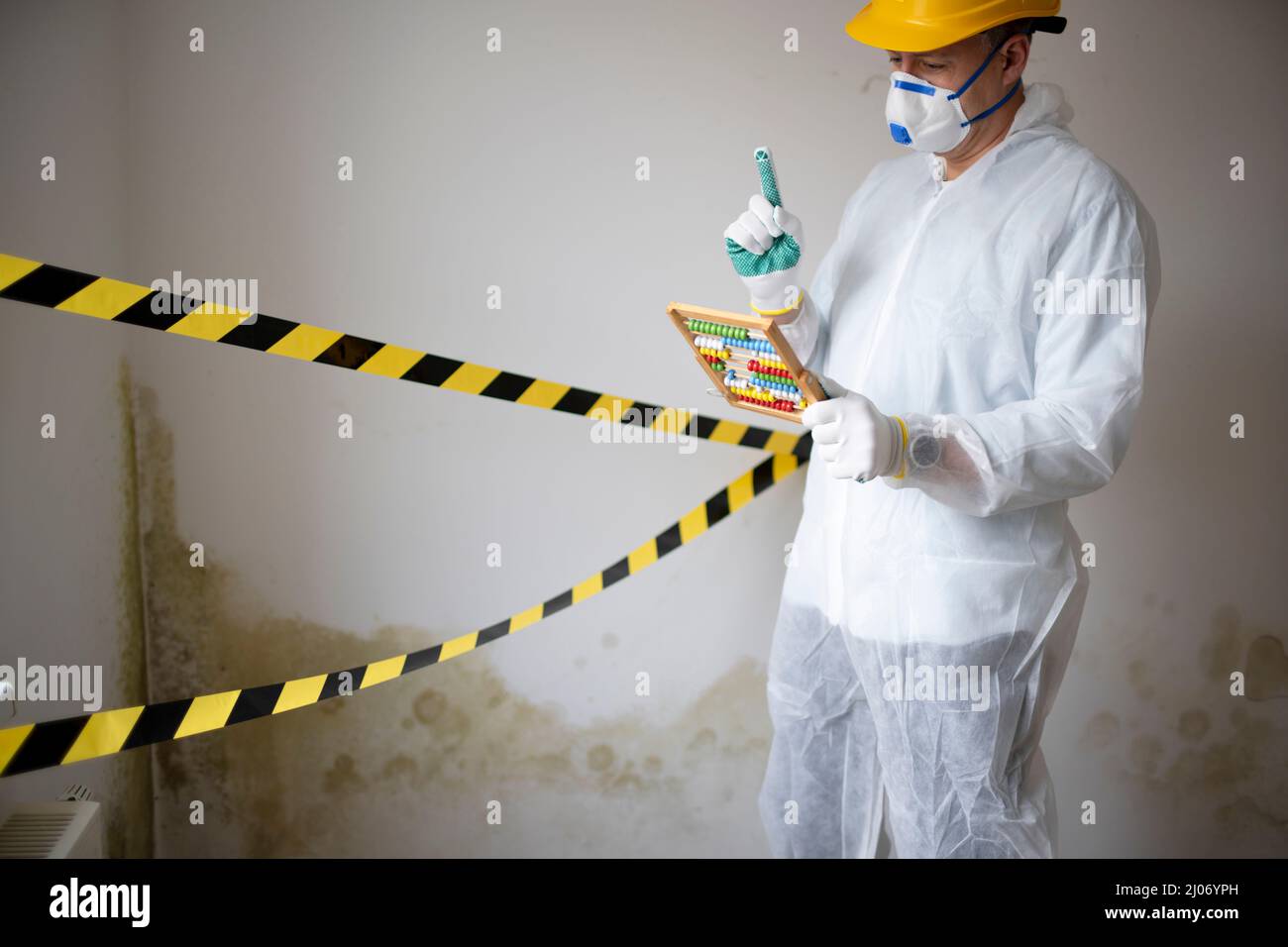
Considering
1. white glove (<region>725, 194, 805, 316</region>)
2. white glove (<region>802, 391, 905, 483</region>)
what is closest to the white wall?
white glove (<region>725, 194, 805, 316</region>)

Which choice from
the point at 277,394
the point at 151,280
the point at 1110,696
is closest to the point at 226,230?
the point at 151,280

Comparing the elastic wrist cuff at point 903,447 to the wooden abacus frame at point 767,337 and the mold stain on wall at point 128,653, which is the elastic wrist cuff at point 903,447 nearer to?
the wooden abacus frame at point 767,337

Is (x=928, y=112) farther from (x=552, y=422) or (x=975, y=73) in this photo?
(x=552, y=422)

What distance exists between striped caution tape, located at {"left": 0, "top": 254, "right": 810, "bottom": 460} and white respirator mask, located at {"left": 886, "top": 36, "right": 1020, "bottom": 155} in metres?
0.99

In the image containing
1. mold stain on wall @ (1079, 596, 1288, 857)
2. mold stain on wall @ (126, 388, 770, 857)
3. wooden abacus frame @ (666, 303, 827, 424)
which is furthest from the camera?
mold stain on wall @ (1079, 596, 1288, 857)

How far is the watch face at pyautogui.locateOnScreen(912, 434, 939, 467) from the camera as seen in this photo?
1797mm

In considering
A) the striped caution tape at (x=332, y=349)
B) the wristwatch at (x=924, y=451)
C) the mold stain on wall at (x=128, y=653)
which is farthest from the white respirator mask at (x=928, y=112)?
the mold stain on wall at (x=128, y=653)

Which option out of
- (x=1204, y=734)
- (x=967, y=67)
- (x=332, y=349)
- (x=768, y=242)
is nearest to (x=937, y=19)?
(x=967, y=67)

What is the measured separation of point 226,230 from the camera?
2.59m

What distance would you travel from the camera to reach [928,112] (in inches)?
75.4

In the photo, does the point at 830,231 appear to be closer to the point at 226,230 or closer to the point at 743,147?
the point at 743,147

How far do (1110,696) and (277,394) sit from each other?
7.11 feet

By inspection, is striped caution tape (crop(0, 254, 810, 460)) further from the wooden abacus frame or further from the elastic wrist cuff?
the elastic wrist cuff

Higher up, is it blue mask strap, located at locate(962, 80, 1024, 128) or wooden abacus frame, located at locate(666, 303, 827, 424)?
blue mask strap, located at locate(962, 80, 1024, 128)
